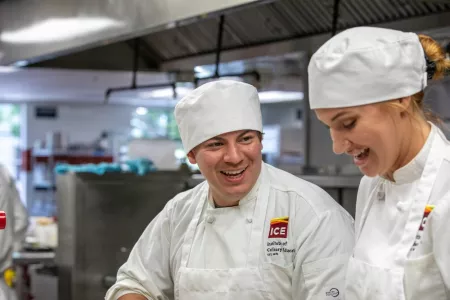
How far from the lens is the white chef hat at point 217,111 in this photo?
6.08 feet

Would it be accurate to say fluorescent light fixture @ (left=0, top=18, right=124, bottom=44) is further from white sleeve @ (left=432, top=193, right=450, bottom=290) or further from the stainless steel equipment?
white sleeve @ (left=432, top=193, right=450, bottom=290)

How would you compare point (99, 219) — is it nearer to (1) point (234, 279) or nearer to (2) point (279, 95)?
(1) point (234, 279)

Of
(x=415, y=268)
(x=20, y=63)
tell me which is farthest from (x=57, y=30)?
(x=415, y=268)

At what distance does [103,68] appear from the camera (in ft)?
14.5

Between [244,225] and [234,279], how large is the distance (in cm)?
15

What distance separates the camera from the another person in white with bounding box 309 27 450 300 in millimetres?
1218

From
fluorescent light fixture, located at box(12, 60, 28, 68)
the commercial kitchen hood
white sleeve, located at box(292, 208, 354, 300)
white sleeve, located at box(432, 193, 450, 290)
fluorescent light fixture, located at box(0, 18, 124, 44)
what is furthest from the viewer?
fluorescent light fixture, located at box(12, 60, 28, 68)

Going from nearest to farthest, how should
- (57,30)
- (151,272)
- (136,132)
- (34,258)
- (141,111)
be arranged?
(151,272) < (57,30) < (34,258) < (136,132) < (141,111)

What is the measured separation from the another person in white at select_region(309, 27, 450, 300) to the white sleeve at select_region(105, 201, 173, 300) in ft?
2.78

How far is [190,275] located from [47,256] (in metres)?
2.53

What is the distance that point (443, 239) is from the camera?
1.20m

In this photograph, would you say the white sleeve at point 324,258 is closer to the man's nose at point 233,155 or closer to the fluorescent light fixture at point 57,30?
the man's nose at point 233,155

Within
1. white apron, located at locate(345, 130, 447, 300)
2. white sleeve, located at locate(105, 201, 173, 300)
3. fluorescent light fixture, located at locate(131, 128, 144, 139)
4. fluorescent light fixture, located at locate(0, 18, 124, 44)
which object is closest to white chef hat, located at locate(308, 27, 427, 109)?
white apron, located at locate(345, 130, 447, 300)

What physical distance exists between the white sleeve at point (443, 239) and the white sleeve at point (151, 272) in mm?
1008
